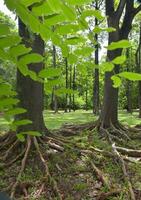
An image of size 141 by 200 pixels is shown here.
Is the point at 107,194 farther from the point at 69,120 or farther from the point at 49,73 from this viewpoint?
the point at 69,120

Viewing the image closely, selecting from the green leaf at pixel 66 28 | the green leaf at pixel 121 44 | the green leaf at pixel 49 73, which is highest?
the green leaf at pixel 66 28

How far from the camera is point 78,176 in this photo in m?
5.62

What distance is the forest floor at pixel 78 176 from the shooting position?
5.05 m

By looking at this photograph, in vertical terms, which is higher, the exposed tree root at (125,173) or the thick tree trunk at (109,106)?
the thick tree trunk at (109,106)

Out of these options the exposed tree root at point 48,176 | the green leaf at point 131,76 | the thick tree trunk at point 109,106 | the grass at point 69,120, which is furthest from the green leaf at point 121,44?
the thick tree trunk at point 109,106

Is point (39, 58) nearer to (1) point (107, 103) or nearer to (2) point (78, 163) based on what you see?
(2) point (78, 163)

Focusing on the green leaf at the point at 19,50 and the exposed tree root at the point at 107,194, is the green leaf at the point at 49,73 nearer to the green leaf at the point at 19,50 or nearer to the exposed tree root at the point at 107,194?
the green leaf at the point at 19,50

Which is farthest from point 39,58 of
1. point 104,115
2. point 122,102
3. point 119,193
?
point 122,102

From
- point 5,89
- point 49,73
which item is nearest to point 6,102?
point 5,89

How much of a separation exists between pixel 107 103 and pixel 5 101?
8322mm

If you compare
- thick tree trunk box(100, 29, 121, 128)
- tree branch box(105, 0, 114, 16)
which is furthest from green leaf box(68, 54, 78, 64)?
tree branch box(105, 0, 114, 16)

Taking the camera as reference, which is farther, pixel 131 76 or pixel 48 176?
pixel 48 176

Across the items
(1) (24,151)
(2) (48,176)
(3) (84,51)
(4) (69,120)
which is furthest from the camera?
(4) (69,120)

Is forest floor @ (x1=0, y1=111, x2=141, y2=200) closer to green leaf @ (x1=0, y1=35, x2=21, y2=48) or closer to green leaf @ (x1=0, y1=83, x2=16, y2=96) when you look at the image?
green leaf @ (x1=0, y1=83, x2=16, y2=96)
